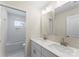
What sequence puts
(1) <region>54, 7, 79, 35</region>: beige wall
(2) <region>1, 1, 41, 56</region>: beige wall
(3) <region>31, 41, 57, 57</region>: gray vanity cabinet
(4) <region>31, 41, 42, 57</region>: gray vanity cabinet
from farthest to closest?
(2) <region>1, 1, 41, 56</region>: beige wall
(4) <region>31, 41, 42, 57</region>: gray vanity cabinet
(1) <region>54, 7, 79, 35</region>: beige wall
(3) <region>31, 41, 57, 57</region>: gray vanity cabinet

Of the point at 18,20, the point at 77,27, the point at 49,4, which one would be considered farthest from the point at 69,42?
the point at 18,20

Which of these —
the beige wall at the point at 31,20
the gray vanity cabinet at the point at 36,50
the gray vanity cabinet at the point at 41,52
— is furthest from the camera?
the beige wall at the point at 31,20

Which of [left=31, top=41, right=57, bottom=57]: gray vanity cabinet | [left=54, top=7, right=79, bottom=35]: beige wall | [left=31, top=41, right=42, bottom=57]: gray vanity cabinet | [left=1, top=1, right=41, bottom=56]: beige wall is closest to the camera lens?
[left=31, top=41, right=57, bottom=57]: gray vanity cabinet

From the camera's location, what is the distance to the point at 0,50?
6.78 feet

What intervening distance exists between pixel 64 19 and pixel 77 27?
395 millimetres

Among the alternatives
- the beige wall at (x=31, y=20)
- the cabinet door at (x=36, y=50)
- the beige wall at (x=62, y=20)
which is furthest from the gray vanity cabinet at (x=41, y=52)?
the beige wall at (x=31, y=20)

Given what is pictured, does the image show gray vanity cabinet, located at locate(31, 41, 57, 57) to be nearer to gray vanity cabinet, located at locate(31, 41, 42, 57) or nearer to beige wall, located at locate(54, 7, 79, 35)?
gray vanity cabinet, located at locate(31, 41, 42, 57)

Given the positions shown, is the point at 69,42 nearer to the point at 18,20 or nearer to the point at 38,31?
the point at 38,31

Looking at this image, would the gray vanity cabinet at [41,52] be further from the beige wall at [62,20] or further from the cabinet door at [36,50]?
the beige wall at [62,20]

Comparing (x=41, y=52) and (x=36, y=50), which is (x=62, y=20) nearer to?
(x=41, y=52)

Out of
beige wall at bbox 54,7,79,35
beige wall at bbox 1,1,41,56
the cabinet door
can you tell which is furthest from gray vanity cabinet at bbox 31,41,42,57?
beige wall at bbox 54,7,79,35

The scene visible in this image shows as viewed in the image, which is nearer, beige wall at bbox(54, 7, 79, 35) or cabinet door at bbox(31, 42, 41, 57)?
beige wall at bbox(54, 7, 79, 35)

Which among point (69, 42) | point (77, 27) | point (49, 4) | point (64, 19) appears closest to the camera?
point (77, 27)

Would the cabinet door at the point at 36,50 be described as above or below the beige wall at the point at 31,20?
below
